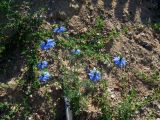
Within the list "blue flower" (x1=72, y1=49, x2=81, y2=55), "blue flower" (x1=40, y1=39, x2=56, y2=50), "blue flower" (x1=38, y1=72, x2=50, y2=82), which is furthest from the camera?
"blue flower" (x1=72, y1=49, x2=81, y2=55)

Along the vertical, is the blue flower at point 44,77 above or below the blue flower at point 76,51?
below

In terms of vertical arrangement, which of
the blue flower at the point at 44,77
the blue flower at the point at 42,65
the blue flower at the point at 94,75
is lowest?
the blue flower at the point at 94,75

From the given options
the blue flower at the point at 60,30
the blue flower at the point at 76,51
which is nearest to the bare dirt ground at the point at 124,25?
the blue flower at the point at 60,30

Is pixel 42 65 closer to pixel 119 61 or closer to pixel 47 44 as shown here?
pixel 47 44

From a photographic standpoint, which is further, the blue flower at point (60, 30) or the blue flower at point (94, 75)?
the blue flower at point (60, 30)

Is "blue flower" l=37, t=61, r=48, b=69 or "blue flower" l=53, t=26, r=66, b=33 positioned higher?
"blue flower" l=53, t=26, r=66, b=33

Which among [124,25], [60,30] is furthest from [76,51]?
[124,25]

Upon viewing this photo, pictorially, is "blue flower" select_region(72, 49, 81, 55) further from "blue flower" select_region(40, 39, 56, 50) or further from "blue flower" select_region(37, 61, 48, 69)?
"blue flower" select_region(37, 61, 48, 69)

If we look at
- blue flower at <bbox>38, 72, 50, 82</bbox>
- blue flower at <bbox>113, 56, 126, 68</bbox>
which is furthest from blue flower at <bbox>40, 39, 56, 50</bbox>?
blue flower at <bbox>113, 56, 126, 68</bbox>

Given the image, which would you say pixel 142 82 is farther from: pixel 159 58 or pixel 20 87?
pixel 20 87

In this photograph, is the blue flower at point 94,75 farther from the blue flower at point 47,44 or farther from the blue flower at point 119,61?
the blue flower at point 47,44

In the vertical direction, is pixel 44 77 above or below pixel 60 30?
below
